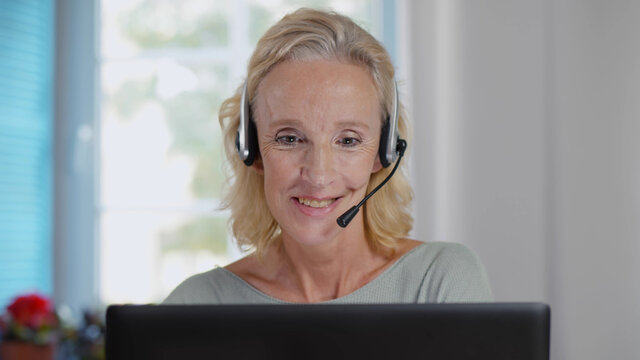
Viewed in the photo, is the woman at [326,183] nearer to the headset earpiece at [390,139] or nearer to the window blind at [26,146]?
the headset earpiece at [390,139]

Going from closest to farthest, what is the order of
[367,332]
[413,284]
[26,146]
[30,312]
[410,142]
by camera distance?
[367,332]
[413,284]
[410,142]
[30,312]
[26,146]

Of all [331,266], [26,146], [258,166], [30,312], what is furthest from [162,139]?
[331,266]

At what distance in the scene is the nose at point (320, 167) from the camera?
1035 mm

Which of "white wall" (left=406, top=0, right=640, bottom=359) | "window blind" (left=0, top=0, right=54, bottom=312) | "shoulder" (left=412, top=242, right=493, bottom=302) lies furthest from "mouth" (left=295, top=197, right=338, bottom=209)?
"window blind" (left=0, top=0, right=54, bottom=312)

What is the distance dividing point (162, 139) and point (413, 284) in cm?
149

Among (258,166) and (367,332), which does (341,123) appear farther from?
(367,332)

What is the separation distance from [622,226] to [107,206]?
6.04 feet

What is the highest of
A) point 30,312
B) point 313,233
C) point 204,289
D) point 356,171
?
point 356,171

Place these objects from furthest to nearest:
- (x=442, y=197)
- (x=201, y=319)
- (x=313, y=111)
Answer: (x=442, y=197), (x=313, y=111), (x=201, y=319)

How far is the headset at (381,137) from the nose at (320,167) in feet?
0.38

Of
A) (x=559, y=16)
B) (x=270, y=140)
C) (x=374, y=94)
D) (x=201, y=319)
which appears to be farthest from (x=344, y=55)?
(x=559, y=16)

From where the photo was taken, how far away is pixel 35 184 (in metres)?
2.32

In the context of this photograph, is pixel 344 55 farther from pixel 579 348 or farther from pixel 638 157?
pixel 579 348

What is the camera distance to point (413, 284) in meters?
1.16
